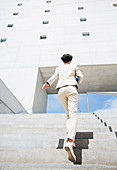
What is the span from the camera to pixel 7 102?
5.64m

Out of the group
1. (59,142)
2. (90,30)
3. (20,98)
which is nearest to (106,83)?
(90,30)

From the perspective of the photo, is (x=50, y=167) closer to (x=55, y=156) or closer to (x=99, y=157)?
(x=55, y=156)

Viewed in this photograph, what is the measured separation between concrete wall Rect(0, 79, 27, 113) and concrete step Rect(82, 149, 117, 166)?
4.57 meters

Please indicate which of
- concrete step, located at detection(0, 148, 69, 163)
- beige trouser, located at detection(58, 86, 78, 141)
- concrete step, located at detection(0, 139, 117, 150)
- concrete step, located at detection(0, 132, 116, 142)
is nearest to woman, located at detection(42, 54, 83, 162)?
beige trouser, located at detection(58, 86, 78, 141)

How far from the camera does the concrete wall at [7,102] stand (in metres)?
5.29

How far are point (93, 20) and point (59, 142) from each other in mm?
11678

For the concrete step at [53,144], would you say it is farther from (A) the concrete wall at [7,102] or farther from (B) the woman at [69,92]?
(A) the concrete wall at [7,102]

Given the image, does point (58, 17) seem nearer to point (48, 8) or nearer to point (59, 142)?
point (48, 8)

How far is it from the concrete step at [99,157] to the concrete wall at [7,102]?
4.57 m

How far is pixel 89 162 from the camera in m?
1.57

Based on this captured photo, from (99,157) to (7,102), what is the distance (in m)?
4.99

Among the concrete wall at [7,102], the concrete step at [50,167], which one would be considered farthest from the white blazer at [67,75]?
the concrete wall at [7,102]

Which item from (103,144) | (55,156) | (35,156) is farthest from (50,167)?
(103,144)

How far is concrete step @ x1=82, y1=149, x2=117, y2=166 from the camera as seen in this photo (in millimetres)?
1563
